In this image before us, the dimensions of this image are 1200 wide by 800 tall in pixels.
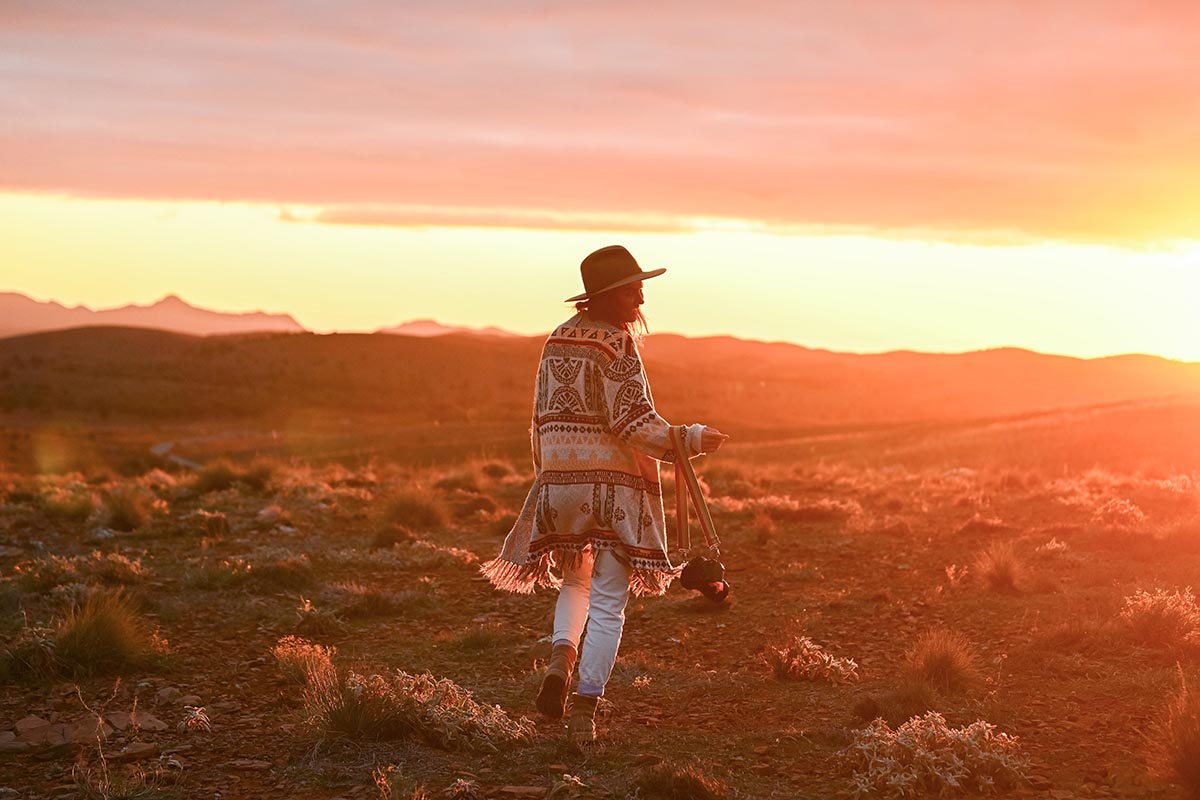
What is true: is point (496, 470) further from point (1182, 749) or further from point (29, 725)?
point (1182, 749)

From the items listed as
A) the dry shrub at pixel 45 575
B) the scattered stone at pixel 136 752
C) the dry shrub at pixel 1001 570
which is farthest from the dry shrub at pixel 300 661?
the dry shrub at pixel 1001 570

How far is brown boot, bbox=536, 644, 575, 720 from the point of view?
627 cm

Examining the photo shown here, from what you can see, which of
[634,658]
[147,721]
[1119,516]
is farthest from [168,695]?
[1119,516]

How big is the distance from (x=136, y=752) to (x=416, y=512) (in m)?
9.27

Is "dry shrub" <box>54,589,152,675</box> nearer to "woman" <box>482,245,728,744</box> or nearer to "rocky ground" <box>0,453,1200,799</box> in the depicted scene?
"rocky ground" <box>0,453,1200,799</box>

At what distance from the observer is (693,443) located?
6.13 m

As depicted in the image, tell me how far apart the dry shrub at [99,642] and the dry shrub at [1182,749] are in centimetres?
645

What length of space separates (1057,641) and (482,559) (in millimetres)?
6591

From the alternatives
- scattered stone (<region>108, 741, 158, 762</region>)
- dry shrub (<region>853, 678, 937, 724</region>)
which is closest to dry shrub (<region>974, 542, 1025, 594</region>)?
dry shrub (<region>853, 678, 937, 724</region>)

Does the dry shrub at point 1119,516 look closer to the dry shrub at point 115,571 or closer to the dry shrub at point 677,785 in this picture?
the dry shrub at point 677,785

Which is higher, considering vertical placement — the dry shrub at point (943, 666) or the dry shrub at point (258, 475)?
the dry shrub at point (943, 666)

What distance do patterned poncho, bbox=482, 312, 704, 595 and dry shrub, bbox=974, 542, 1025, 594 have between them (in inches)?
197

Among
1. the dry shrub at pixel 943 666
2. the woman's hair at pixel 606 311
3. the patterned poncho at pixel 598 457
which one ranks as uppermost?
the woman's hair at pixel 606 311

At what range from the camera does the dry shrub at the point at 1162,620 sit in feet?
26.1
